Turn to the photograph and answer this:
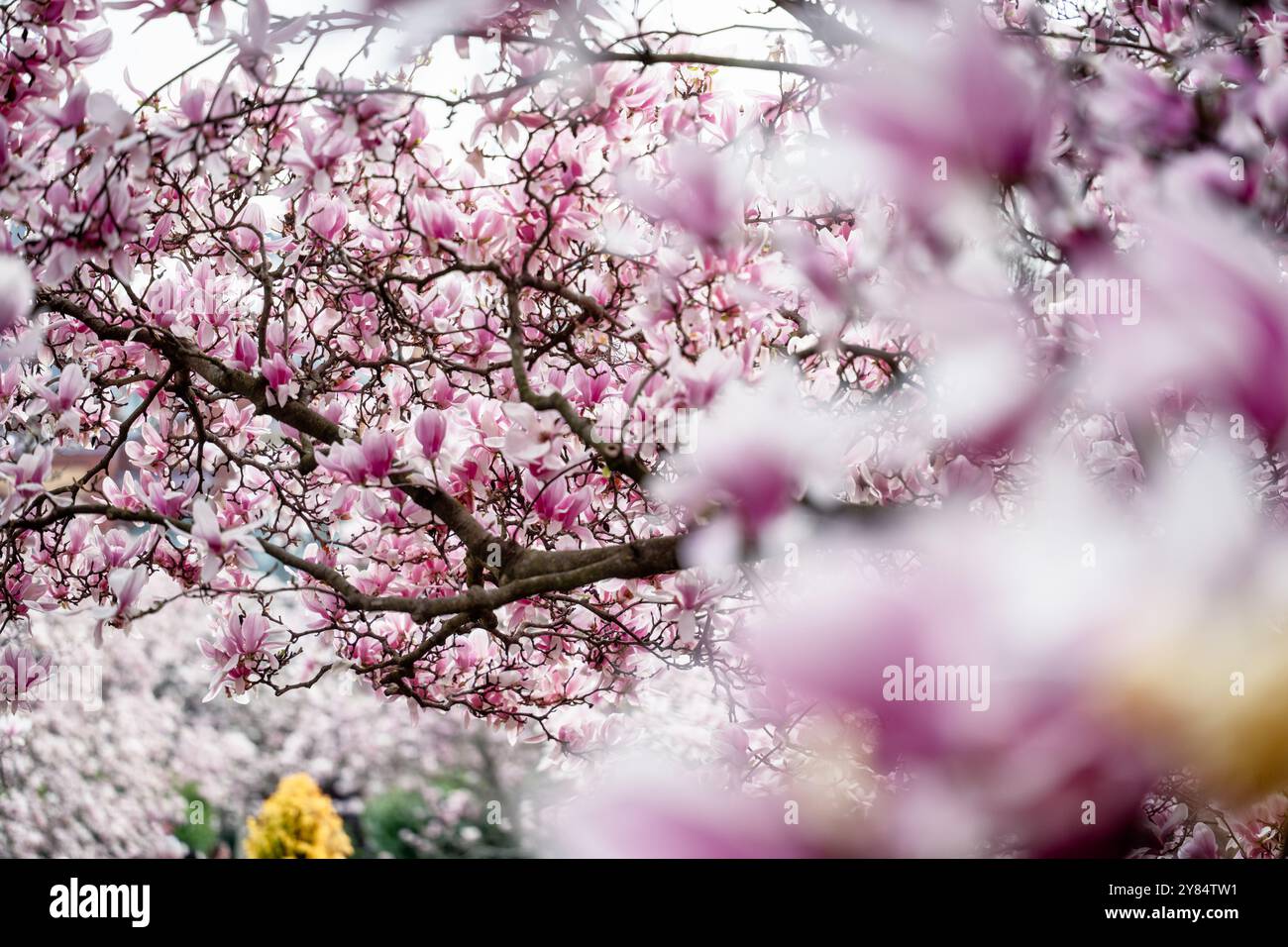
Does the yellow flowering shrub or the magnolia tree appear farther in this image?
the yellow flowering shrub

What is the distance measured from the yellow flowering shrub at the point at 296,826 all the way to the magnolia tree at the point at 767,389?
1416mm

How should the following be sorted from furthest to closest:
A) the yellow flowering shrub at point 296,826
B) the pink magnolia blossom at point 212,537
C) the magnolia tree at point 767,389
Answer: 1. the yellow flowering shrub at point 296,826
2. the pink magnolia blossom at point 212,537
3. the magnolia tree at point 767,389

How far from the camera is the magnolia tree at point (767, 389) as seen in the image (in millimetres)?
177

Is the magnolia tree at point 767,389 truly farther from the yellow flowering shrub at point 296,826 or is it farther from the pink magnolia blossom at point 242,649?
the yellow flowering shrub at point 296,826

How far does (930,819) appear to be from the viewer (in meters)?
0.18

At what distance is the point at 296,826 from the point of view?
3.07 meters

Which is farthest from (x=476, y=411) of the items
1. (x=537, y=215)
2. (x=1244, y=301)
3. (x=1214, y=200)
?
(x=1244, y=301)

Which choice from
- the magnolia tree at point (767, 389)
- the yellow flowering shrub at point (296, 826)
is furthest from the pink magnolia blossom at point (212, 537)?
the yellow flowering shrub at point (296, 826)

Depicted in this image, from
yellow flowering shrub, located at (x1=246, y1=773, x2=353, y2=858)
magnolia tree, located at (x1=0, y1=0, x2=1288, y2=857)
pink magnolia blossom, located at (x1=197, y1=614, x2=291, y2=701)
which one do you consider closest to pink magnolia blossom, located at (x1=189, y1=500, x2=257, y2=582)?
magnolia tree, located at (x1=0, y1=0, x2=1288, y2=857)

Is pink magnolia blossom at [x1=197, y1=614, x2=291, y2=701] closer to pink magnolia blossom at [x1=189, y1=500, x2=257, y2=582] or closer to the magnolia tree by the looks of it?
the magnolia tree

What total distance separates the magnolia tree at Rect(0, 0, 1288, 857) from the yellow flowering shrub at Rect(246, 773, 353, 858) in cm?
142

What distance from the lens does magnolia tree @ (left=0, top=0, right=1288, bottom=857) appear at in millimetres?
177

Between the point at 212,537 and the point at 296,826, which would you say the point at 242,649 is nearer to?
the point at 212,537
